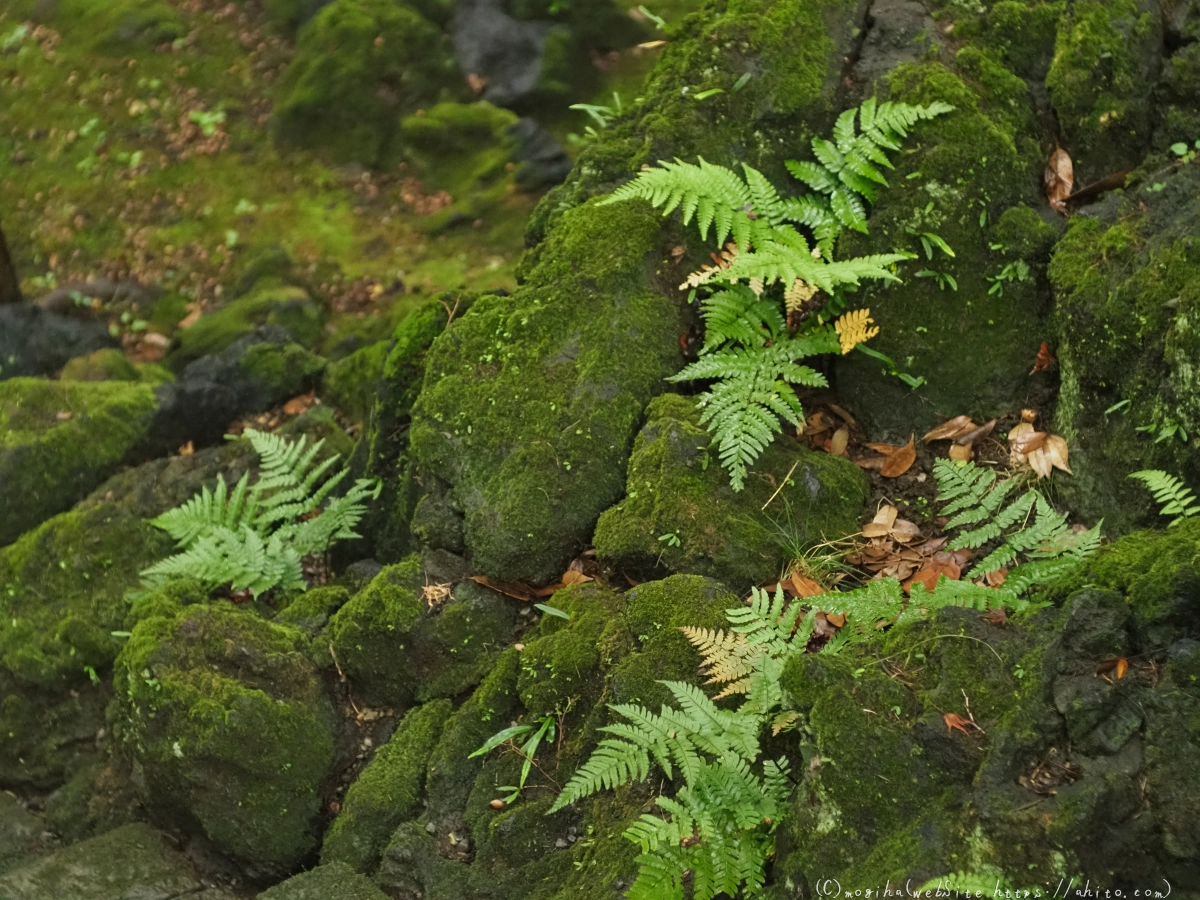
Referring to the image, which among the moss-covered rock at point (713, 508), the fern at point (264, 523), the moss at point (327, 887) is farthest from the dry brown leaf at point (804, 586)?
the fern at point (264, 523)

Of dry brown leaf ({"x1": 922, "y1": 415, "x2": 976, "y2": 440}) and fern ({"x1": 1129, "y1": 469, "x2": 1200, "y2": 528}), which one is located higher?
fern ({"x1": 1129, "y1": 469, "x2": 1200, "y2": 528})

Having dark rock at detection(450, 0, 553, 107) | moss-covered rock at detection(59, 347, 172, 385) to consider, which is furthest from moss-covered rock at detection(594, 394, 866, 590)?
dark rock at detection(450, 0, 553, 107)

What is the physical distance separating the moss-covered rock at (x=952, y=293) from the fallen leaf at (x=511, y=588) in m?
1.84

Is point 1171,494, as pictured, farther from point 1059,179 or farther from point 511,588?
point 511,588

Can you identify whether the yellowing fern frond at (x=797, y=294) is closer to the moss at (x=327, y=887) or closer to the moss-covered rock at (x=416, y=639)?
the moss-covered rock at (x=416, y=639)

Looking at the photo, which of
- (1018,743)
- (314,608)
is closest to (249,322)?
(314,608)

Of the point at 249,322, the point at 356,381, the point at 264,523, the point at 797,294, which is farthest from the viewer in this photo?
the point at 249,322

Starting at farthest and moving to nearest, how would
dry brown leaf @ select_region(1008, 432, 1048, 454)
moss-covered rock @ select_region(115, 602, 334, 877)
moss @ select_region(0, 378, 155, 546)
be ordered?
1. moss @ select_region(0, 378, 155, 546)
2. dry brown leaf @ select_region(1008, 432, 1048, 454)
3. moss-covered rock @ select_region(115, 602, 334, 877)

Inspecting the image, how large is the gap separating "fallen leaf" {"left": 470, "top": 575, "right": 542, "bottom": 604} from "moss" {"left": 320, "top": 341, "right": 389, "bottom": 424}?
7.43 feet

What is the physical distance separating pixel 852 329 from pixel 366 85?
787cm

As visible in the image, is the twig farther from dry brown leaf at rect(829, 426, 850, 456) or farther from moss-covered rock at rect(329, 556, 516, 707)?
moss-covered rock at rect(329, 556, 516, 707)

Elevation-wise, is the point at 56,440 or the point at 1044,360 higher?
the point at 1044,360

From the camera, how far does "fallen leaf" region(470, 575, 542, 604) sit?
424cm

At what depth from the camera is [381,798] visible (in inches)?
147
